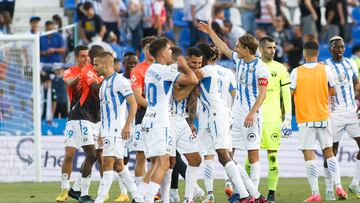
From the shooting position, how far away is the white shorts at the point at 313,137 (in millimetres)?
16656

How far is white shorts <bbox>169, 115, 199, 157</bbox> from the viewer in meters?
14.5

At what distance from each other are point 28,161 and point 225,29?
25.6 feet

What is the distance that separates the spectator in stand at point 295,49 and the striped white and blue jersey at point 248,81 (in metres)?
13.0

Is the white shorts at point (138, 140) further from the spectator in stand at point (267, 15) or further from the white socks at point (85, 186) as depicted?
the spectator in stand at point (267, 15)

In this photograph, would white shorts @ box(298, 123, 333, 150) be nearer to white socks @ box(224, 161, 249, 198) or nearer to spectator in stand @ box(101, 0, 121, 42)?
white socks @ box(224, 161, 249, 198)

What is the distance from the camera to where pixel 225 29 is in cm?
2891

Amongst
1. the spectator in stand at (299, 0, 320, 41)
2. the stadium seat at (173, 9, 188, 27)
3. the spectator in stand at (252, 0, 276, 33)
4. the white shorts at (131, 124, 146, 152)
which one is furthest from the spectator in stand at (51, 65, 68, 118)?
the white shorts at (131, 124, 146, 152)

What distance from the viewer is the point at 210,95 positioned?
15.3 metres

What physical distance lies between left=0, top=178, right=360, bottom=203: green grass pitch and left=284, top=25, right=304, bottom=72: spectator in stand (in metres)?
6.39

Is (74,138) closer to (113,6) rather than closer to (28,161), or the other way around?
(28,161)

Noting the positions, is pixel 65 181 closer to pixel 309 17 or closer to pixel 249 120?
pixel 249 120

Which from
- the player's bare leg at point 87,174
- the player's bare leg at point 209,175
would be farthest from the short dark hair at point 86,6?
the player's bare leg at point 209,175

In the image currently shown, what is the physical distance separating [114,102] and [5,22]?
14771 millimetres

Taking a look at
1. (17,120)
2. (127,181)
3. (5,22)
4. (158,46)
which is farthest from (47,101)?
(158,46)
